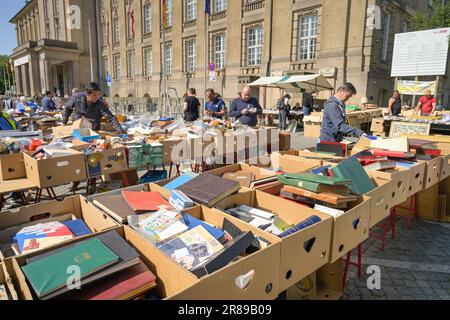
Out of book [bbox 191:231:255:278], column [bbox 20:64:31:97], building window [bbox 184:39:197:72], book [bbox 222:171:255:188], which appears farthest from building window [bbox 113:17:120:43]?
book [bbox 191:231:255:278]

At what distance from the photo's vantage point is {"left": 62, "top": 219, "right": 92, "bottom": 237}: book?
192 cm

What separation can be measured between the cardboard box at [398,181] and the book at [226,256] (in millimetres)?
1639

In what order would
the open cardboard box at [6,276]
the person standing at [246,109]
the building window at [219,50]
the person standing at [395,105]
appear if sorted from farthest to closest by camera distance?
the building window at [219,50]
the person standing at [395,105]
the person standing at [246,109]
the open cardboard box at [6,276]

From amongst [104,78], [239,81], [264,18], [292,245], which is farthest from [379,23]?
[104,78]

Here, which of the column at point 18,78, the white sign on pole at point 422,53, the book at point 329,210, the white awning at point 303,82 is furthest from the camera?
the column at point 18,78

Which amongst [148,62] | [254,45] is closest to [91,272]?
[254,45]

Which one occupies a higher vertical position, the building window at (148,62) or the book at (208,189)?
the building window at (148,62)

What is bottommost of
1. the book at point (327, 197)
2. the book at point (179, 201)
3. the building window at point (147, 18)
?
the book at point (179, 201)

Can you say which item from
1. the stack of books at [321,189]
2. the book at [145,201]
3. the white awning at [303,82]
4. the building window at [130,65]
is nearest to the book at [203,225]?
the book at [145,201]

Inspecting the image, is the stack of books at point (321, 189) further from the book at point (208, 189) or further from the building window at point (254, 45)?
the building window at point (254, 45)

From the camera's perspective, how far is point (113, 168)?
3979 mm

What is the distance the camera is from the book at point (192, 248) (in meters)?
1.52

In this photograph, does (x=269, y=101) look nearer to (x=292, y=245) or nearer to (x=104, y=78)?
(x=292, y=245)
